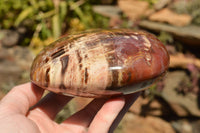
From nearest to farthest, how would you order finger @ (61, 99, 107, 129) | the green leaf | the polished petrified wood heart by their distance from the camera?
the polished petrified wood heart, finger @ (61, 99, 107, 129), the green leaf

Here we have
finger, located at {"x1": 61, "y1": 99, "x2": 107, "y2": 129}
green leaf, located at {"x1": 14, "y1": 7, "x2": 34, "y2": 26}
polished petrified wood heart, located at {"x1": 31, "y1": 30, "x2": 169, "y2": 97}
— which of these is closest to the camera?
polished petrified wood heart, located at {"x1": 31, "y1": 30, "x2": 169, "y2": 97}

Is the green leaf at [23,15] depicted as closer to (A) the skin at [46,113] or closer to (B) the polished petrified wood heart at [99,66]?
(A) the skin at [46,113]

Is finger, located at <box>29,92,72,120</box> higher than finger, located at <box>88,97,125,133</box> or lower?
lower

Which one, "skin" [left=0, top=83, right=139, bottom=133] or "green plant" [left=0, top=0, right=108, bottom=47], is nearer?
"skin" [left=0, top=83, right=139, bottom=133]

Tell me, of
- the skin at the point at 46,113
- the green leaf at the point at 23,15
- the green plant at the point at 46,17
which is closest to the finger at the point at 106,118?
the skin at the point at 46,113

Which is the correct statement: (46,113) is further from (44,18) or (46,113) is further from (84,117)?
(44,18)

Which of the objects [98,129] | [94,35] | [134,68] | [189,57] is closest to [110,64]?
[134,68]

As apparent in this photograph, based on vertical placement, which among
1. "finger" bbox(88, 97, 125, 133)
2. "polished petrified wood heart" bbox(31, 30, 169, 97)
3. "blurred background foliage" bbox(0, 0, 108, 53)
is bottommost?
"blurred background foliage" bbox(0, 0, 108, 53)

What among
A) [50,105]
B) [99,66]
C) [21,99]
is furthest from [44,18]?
[99,66]

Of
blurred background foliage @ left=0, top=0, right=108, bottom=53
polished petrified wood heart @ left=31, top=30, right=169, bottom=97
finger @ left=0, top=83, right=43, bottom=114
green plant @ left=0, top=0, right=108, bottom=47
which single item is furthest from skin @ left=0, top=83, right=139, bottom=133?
green plant @ left=0, top=0, right=108, bottom=47

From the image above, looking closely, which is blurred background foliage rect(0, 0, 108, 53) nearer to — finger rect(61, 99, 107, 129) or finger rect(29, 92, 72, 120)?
finger rect(29, 92, 72, 120)
